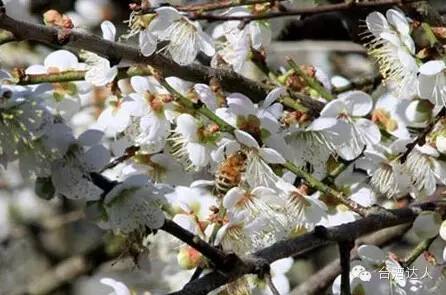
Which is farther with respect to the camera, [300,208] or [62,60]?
[62,60]

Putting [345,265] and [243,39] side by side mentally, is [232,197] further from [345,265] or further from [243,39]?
[243,39]

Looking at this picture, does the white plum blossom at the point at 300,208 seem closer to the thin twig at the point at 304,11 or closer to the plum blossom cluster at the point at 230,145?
the plum blossom cluster at the point at 230,145

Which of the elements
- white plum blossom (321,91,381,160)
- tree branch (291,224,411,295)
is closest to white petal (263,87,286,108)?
white plum blossom (321,91,381,160)

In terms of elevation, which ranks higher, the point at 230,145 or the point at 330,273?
the point at 230,145

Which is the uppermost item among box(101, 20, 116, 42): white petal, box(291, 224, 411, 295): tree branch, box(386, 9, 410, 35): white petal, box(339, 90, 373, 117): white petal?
box(101, 20, 116, 42): white petal

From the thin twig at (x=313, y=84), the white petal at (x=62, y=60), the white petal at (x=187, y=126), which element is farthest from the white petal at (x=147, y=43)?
the thin twig at (x=313, y=84)

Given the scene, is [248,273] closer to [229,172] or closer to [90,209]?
[229,172]

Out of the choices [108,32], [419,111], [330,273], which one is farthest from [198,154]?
[330,273]

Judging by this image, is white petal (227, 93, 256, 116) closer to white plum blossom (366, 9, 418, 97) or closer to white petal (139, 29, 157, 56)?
white petal (139, 29, 157, 56)
